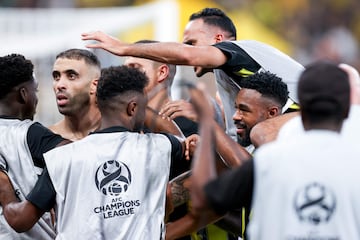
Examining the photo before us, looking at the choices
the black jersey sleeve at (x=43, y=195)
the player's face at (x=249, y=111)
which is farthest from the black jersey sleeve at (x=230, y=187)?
the player's face at (x=249, y=111)

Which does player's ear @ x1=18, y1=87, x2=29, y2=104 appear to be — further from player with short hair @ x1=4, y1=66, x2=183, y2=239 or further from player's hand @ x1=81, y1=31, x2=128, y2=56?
player with short hair @ x1=4, y1=66, x2=183, y2=239

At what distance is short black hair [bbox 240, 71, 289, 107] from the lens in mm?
8000

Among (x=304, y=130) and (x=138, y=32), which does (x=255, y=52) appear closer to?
(x=304, y=130)

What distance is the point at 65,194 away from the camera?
7094 millimetres

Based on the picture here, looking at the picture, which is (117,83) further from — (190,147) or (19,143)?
(19,143)

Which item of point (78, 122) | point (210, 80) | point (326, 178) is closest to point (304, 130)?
point (326, 178)

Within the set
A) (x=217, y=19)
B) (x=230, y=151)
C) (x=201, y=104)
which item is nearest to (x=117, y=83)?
(x=230, y=151)

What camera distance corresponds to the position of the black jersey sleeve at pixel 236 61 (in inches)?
322

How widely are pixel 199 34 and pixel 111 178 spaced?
9.52 ft

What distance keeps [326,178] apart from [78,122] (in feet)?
12.4

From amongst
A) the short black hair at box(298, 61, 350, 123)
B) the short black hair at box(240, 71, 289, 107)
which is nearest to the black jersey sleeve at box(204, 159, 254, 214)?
the short black hair at box(298, 61, 350, 123)

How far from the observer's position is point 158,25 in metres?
20.7

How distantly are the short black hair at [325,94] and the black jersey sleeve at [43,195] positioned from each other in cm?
221

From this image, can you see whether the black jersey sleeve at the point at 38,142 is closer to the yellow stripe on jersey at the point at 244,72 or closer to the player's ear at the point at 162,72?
the yellow stripe on jersey at the point at 244,72
